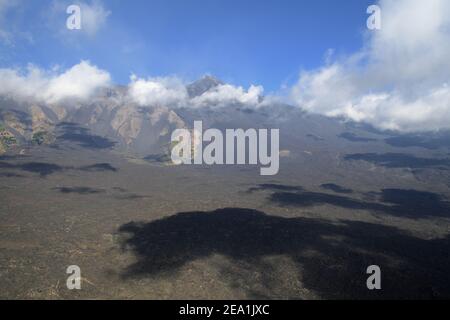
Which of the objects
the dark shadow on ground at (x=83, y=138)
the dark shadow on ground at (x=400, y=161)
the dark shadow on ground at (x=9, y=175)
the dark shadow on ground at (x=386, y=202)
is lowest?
the dark shadow on ground at (x=386, y=202)

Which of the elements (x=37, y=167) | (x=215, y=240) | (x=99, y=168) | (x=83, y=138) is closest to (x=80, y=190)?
(x=37, y=167)

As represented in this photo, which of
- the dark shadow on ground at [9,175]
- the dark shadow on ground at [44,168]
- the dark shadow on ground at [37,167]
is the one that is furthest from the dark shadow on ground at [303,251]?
the dark shadow on ground at [44,168]

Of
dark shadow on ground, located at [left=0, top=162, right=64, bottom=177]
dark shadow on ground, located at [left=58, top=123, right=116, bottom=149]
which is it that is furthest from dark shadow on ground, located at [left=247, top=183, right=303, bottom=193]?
dark shadow on ground, located at [left=58, top=123, right=116, bottom=149]

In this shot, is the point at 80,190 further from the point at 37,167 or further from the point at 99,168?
the point at 99,168

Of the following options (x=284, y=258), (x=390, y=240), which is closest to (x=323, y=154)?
(x=390, y=240)

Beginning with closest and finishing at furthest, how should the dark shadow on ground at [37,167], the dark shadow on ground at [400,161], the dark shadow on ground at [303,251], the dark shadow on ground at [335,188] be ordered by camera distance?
1. the dark shadow on ground at [303,251]
2. the dark shadow on ground at [335,188]
3. the dark shadow on ground at [37,167]
4. the dark shadow on ground at [400,161]

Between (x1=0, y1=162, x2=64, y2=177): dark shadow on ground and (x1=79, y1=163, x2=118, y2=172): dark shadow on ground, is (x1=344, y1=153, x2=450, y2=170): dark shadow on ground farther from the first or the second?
(x1=0, y1=162, x2=64, y2=177): dark shadow on ground

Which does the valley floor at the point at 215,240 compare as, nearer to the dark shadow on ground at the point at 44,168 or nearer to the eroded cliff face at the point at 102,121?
the dark shadow on ground at the point at 44,168
